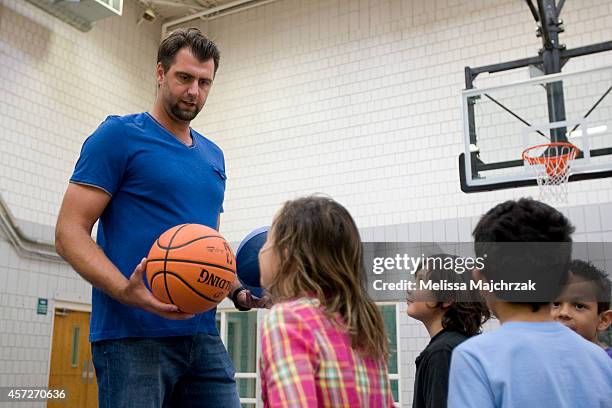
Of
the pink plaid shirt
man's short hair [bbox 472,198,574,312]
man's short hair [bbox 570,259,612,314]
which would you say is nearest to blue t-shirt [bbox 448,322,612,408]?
man's short hair [bbox 472,198,574,312]

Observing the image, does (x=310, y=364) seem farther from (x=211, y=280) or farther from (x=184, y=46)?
(x=184, y=46)

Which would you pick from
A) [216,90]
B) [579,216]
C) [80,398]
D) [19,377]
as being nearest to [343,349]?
[579,216]

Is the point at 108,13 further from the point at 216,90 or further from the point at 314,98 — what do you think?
the point at 314,98

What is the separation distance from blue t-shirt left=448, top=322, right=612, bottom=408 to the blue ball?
104 cm

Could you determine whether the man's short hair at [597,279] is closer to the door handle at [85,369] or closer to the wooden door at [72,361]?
the wooden door at [72,361]

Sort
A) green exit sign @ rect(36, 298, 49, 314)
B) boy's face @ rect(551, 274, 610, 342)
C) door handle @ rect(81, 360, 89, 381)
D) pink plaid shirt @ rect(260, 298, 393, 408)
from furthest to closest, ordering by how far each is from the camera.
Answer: door handle @ rect(81, 360, 89, 381), green exit sign @ rect(36, 298, 49, 314), boy's face @ rect(551, 274, 610, 342), pink plaid shirt @ rect(260, 298, 393, 408)

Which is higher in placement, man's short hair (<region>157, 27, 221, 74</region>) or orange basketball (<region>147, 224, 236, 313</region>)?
man's short hair (<region>157, 27, 221, 74</region>)

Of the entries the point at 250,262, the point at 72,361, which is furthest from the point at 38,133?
the point at 250,262

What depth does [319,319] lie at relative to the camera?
1478mm

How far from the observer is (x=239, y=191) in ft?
30.9

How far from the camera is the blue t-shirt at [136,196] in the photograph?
1977mm

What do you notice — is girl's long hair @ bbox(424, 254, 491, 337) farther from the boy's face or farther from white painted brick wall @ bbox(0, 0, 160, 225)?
white painted brick wall @ bbox(0, 0, 160, 225)

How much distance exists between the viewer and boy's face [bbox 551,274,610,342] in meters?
2.55

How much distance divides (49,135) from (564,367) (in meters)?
7.98
